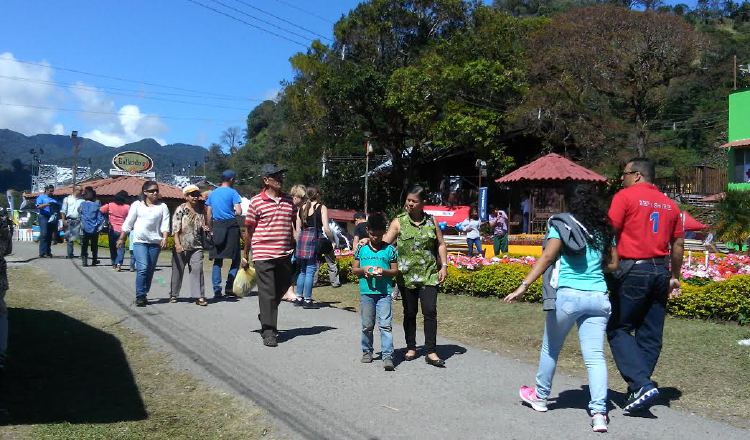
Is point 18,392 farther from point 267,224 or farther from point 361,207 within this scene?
point 361,207

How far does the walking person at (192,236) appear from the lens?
9.77 metres

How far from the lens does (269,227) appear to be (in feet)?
24.6

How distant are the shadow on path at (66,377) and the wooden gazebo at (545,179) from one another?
15446 mm

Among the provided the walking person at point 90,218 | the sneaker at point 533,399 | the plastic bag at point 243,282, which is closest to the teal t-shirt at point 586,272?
the sneaker at point 533,399

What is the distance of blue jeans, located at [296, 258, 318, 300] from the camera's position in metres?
9.87

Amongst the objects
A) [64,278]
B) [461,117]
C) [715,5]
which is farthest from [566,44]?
[715,5]

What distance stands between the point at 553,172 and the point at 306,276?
47.1ft

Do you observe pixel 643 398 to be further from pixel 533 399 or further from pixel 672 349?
pixel 672 349

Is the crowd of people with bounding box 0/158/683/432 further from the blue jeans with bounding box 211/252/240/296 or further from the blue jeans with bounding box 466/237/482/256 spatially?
the blue jeans with bounding box 466/237/482/256

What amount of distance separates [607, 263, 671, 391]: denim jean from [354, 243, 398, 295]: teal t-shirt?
2.11 meters

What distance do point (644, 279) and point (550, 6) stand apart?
70.6 m

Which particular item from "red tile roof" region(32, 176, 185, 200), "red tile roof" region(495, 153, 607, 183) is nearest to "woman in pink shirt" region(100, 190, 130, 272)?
"red tile roof" region(495, 153, 607, 183)

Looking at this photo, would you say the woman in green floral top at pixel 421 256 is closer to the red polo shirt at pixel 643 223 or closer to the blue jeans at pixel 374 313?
the blue jeans at pixel 374 313

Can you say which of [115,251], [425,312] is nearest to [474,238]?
[115,251]
